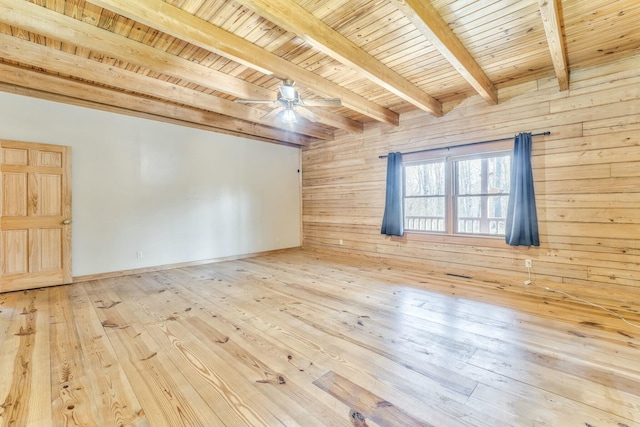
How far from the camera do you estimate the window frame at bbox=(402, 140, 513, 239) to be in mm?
4106

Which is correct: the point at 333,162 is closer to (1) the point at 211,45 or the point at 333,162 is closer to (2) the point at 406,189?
(2) the point at 406,189

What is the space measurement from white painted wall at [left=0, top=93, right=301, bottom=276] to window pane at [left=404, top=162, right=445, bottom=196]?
10.5 ft

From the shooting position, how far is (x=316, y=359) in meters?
2.03

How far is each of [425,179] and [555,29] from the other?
282cm

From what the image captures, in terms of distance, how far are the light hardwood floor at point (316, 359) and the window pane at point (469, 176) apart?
1.66 meters

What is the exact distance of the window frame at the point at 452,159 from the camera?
4.11 meters

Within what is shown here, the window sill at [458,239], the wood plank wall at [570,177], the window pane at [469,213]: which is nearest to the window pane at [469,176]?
the window pane at [469,213]

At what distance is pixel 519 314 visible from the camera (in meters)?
2.83

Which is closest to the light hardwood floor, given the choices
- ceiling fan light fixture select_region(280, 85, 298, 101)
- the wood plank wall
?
the wood plank wall

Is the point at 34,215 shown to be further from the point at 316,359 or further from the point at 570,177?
the point at 570,177

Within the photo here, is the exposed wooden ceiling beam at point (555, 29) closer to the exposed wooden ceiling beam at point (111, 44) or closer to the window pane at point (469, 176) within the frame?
the window pane at point (469, 176)

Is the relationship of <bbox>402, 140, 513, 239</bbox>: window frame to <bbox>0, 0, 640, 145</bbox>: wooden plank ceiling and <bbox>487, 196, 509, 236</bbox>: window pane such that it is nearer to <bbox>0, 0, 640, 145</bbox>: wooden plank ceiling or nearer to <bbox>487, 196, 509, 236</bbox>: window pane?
<bbox>487, 196, 509, 236</bbox>: window pane

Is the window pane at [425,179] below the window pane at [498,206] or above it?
above

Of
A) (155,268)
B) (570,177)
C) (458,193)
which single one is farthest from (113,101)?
(570,177)
